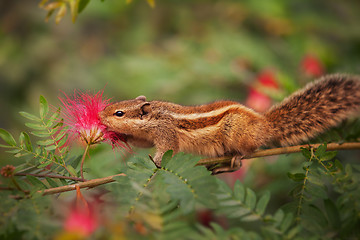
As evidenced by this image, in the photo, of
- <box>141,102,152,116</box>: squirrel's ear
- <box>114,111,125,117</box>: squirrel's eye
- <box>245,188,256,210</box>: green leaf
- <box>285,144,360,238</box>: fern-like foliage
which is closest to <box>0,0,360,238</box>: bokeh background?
<box>141,102,152,116</box>: squirrel's ear

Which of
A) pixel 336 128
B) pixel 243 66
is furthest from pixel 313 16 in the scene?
pixel 336 128

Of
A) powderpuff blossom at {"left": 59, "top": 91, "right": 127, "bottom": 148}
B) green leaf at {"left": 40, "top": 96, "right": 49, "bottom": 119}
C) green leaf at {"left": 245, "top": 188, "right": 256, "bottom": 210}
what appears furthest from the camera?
powderpuff blossom at {"left": 59, "top": 91, "right": 127, "bottom": 148}

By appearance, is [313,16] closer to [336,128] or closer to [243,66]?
[243,66]

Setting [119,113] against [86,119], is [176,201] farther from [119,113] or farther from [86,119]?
[119,113]

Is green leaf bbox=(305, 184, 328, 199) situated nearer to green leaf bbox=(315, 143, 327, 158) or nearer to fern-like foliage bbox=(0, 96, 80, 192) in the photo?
green leaf bbox=(315, 143, 327, 158)

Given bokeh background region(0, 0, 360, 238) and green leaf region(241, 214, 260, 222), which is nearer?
green leaf region(241, 214, 260, 222)
